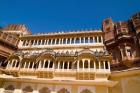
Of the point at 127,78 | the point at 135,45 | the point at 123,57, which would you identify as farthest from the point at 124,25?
the point at 127,78

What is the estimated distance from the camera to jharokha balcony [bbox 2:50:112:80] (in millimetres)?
19844

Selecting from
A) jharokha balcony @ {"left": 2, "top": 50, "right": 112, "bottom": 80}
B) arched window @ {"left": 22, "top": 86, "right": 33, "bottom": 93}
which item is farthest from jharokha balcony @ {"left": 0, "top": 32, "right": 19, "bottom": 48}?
arched window @ {"left": 22, "top": 86, "right": 33, "bottom": 93}

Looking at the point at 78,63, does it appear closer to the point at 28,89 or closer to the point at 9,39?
the point at 28,89

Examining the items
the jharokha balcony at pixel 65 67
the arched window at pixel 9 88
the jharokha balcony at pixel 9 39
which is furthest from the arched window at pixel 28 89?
the jharokha balcony at pixel 9 39

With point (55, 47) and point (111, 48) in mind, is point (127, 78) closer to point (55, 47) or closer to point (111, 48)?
point (111, 48)

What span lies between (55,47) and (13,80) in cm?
862

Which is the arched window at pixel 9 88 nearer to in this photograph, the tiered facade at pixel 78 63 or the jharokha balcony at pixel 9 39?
the tiered facade at pixel 78 63

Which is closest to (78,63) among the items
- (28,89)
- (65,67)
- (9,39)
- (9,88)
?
(65,67)

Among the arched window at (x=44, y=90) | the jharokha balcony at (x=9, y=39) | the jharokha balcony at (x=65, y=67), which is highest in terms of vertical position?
the jharokha balcony at (x=9, y=39)

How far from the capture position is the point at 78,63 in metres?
20.8

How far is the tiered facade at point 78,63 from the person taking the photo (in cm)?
1895

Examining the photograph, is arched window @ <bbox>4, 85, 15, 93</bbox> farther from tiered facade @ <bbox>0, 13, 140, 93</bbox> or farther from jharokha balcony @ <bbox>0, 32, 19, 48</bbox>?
jharokha balcony @ <bbox>0, 32, 19, 48</bbox>

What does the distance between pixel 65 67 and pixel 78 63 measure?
7.02ft

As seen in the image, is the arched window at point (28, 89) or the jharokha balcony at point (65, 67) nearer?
the arched window at point (28, 89)
